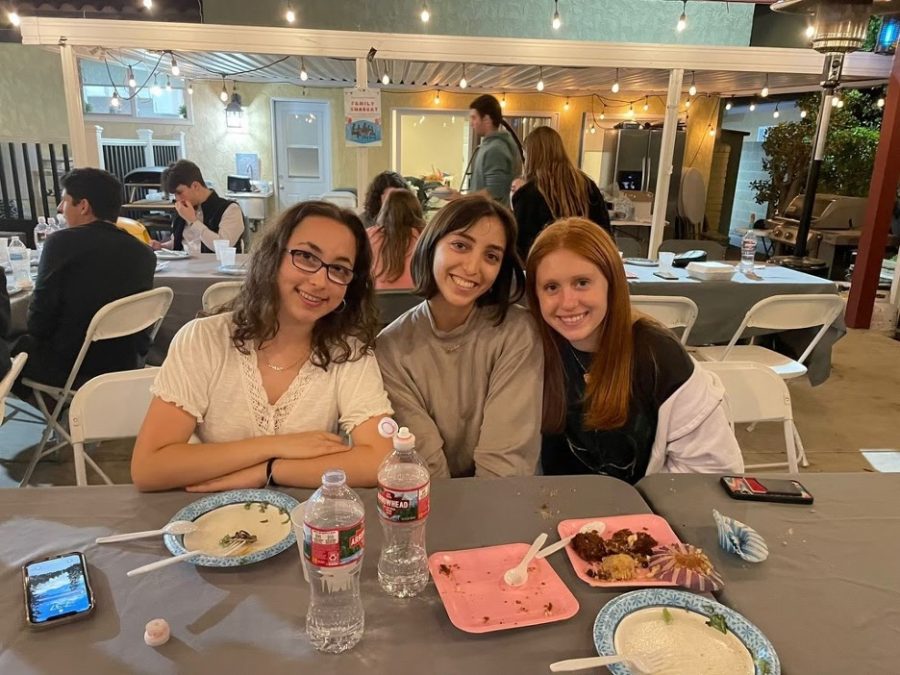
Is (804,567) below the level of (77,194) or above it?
below

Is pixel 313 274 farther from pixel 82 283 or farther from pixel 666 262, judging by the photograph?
pixel 666 262

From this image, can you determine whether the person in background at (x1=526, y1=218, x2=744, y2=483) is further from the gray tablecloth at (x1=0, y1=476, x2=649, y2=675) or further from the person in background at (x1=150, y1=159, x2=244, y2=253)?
the person in background at (x1=150, y1=159, x2=244, y2=253)

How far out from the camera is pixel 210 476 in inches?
49.9

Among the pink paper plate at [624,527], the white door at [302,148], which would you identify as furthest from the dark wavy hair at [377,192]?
the white door at [302,148]

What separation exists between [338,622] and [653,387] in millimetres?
934

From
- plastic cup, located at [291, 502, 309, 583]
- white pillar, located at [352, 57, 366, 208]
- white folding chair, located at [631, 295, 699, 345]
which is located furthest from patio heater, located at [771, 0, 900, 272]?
plastic cup, located at [291, 502, 309, 583]

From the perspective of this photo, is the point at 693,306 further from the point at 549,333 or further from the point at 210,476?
the point at 210,476

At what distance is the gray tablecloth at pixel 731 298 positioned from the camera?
3.61m

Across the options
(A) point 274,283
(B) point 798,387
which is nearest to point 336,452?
(A) point 274,283

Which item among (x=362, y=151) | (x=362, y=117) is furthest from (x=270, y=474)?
(x=362, y=151)

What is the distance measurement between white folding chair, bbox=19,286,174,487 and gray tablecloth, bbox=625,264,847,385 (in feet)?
8.02

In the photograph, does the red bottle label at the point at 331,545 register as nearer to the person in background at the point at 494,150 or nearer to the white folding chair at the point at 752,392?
the white folding chair at the point at 752,392

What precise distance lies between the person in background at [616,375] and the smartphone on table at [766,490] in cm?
13

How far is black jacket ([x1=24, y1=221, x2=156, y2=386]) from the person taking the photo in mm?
2537
